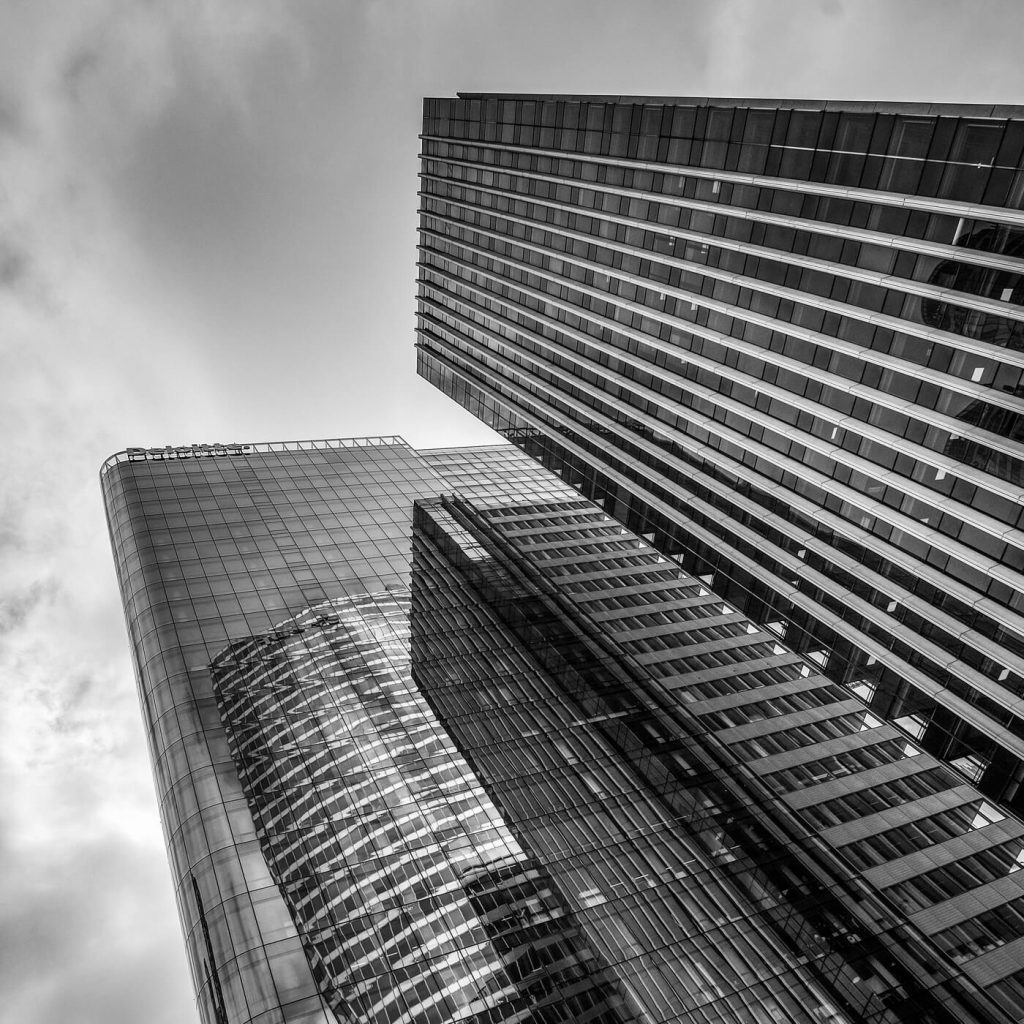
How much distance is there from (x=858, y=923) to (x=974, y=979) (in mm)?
6393

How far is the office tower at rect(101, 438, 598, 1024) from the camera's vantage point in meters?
35.0

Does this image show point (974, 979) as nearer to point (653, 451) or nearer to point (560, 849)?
point (560, 849)

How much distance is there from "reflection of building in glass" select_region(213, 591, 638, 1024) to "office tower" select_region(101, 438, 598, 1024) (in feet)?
0.35

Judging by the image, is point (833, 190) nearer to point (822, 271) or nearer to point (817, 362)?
point (822, 271)

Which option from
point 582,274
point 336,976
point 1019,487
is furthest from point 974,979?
point 582,274

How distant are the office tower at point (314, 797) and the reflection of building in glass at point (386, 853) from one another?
105 millimetres

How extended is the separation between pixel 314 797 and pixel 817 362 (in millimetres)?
38907

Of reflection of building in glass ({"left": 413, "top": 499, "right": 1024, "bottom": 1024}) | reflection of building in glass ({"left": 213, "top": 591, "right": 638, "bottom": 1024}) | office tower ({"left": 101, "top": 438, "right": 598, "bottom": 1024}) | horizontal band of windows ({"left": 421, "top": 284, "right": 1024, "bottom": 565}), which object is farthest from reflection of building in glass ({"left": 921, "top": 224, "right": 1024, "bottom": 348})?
office tower ({"left": 101, "top": 438, "right": 598, "bottom": 1024})

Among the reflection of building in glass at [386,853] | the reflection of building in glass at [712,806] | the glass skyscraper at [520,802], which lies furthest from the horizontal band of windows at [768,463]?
the reflection of building in glass at [386,853]

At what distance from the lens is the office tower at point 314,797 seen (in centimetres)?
3500

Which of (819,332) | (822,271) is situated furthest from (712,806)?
(822,271)

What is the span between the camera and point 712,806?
158ft

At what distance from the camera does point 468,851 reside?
4222cm

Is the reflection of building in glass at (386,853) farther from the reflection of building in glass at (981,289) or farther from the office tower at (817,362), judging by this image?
the reflection of building in glass at (981,289)
